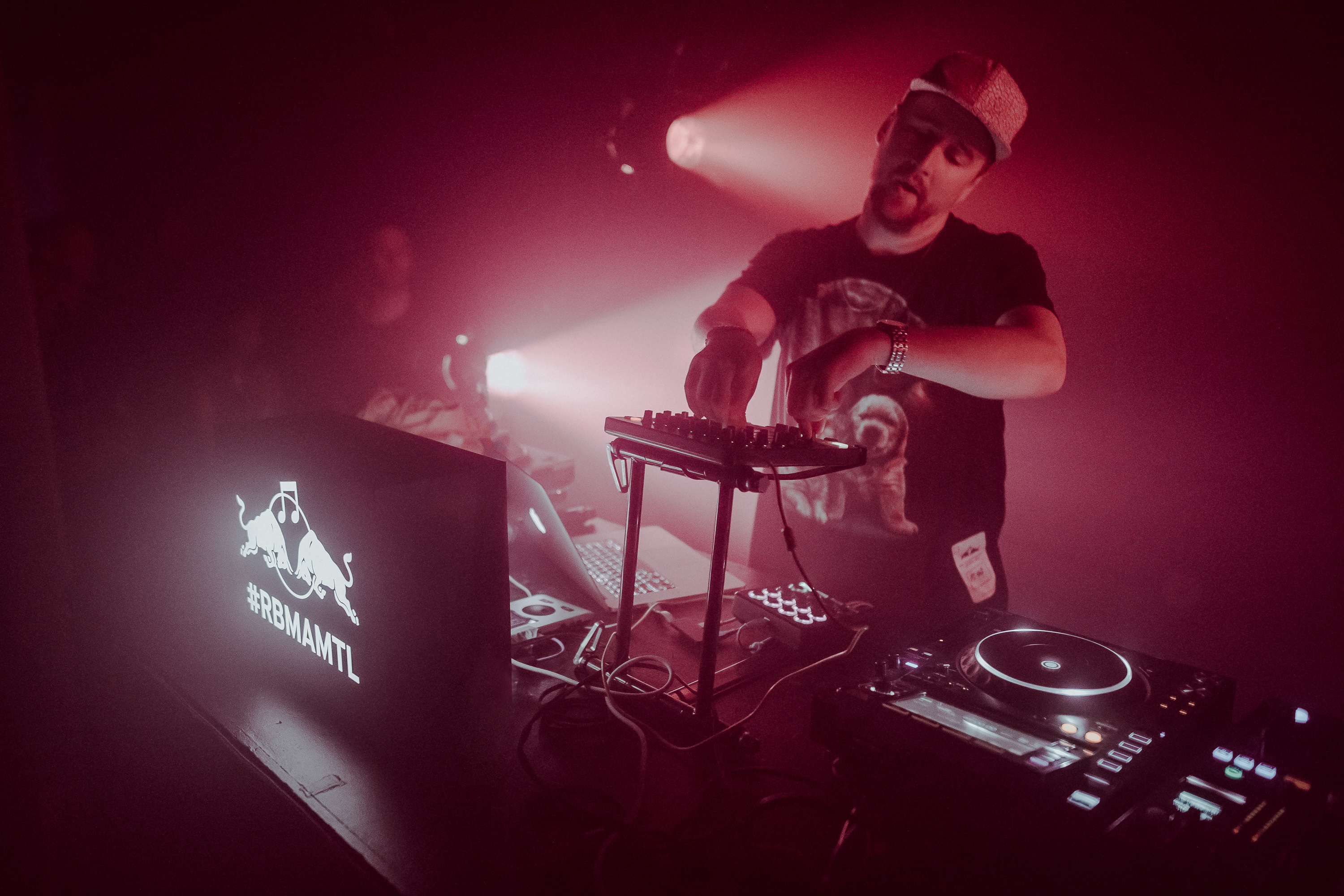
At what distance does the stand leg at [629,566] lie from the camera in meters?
0.99

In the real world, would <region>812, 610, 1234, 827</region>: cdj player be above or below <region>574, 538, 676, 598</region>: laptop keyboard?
above

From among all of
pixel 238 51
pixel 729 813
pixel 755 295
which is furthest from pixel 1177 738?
pixel 238 51

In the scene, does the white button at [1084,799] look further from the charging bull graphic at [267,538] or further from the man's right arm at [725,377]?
the charging bull graphic at [267,538]

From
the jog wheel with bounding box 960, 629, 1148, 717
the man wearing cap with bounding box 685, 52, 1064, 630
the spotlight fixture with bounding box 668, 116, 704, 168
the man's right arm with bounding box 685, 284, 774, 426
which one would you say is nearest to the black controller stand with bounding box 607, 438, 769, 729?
the man's right arm with bounding box 685, 284, 774, 426

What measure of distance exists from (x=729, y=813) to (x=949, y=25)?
7.46 feet

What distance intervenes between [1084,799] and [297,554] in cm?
97

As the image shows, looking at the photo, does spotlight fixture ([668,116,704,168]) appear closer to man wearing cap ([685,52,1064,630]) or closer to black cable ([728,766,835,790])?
man wearing cap ([685,52,1064,630])

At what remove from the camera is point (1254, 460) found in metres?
1.68

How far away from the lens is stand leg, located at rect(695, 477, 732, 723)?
0.86m

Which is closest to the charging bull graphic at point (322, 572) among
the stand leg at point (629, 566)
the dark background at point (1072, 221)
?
the stand leg at point (629, 566)

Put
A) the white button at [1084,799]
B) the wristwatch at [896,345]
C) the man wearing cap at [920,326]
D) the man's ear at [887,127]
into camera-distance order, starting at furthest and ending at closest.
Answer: the man's ear at [887,127] → the man wearing cap at [920,326] → the wristwatch at [896,345] → the white button at [1084,799]

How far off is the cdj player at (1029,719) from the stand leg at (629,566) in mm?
322

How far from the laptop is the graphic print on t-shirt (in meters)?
0.37

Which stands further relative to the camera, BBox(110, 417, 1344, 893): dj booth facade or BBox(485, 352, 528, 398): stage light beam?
BBox(485, 352, 528, 398): stage light beam
